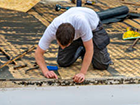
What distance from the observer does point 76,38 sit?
248 cm

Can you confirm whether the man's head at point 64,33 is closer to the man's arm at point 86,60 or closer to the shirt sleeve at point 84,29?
the shirt sleeve at point 84,29

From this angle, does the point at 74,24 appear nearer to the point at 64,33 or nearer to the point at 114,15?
the point at 64,33

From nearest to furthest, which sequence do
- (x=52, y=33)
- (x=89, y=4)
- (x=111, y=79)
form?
(x=52, y=33)
(x=111, y=79)
(x=89, y=4)

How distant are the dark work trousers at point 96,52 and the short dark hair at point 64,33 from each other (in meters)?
0.57

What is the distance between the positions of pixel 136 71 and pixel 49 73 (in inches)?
38.2

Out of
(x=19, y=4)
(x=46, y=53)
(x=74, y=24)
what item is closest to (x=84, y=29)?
(x=74, y=24)

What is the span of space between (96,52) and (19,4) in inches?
93.5

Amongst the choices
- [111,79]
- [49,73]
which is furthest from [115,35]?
[49,73]

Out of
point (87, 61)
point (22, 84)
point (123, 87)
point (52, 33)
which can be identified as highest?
point (52, 33)

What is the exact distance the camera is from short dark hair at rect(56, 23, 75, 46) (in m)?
2.11

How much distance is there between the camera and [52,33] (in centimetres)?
226

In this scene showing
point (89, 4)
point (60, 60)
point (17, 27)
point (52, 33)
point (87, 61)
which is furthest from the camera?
point (89, 4)

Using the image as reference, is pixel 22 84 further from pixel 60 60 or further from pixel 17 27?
pixel 17 27

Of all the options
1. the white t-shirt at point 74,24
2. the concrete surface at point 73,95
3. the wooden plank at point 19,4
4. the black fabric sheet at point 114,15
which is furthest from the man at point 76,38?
the wooden plank at point 19,4
